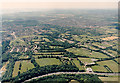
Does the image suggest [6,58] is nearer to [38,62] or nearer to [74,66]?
[38,62]

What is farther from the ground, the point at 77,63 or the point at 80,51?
the point at 80,51

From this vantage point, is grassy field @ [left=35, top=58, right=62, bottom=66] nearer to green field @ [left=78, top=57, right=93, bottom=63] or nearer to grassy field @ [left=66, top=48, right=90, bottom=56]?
green field @ [left=78, top=57, right=93, bottom=63]

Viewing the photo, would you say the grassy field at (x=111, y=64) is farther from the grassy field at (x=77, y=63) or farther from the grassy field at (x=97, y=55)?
the grassy field at (x=77, y=63)

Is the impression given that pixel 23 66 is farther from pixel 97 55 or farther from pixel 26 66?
pixel 97 55

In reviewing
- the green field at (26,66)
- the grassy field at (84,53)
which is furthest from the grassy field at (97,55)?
the green field at (26,66)

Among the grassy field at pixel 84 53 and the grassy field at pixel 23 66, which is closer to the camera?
the grassy field at pixel 23 66

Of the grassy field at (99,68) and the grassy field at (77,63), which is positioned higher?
the grassy field at (77,63)

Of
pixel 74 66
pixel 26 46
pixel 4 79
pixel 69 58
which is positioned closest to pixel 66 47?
pixel 69 58

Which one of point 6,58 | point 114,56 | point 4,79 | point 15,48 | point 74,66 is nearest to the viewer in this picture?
point 4,79

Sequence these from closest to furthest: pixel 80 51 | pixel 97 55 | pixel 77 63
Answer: pixel 77 63 → pixel 97 55 → pixel 80 51

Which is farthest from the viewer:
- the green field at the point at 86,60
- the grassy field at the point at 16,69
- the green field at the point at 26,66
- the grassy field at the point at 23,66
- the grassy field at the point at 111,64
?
the green field at the point at 86,60

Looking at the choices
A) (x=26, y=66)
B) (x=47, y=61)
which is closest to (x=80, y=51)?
(x=47, y=61)
